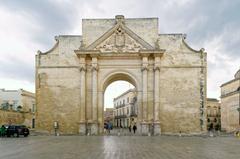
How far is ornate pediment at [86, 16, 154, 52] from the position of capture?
1305 inches

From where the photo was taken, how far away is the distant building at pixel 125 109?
77750mm

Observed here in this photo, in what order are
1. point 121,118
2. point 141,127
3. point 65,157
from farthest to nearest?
point 121,118, point 141,127, point 65,157

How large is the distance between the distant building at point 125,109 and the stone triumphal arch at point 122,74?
40.5 meters

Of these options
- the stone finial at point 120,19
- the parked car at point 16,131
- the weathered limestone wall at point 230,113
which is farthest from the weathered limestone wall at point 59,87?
the weathered limestone wall at point 230,113

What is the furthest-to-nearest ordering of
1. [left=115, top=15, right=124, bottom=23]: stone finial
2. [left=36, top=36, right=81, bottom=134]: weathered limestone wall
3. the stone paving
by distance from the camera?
[left=115, top=15, right=124, bottom=23]: stone finial → [left=36, top=36, right=81, bottom=134]: weathered limestone wall → the stone paving

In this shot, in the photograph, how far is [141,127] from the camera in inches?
Answer: 1264

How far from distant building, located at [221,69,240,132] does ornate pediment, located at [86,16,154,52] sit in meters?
22.9

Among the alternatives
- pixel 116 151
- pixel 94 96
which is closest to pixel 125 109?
pixel 94 96

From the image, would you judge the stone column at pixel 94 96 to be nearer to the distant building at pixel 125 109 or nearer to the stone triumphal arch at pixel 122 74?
the stone triumphal arch at pixel 122 74

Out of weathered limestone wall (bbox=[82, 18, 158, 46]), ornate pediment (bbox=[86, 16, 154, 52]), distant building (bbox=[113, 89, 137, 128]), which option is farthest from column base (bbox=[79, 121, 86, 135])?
distant building (bbox=[113, 89, 137, 128])

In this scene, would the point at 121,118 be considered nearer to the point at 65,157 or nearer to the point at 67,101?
the point at 67,101

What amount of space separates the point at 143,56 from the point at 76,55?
6009 millimetres

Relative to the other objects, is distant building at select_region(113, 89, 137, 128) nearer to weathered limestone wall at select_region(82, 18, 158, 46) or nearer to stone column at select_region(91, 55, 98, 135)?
weathered limestone wall at select_region(82, 18, 158, 46)

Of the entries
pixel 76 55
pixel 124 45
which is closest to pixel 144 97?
pixel 124 45
